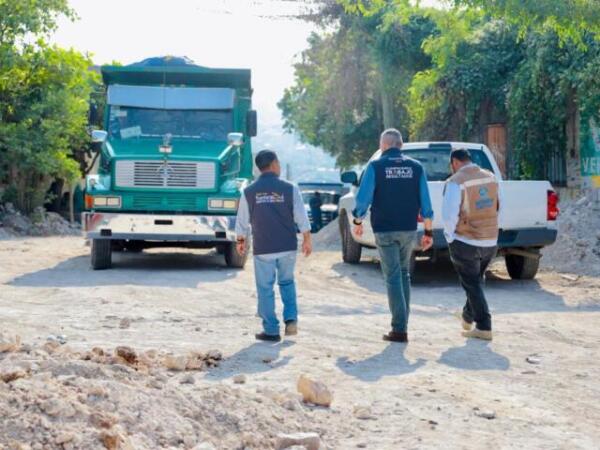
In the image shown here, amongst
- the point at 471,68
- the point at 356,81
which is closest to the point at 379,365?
the point at 471,68

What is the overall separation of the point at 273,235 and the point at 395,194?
114 centimetres

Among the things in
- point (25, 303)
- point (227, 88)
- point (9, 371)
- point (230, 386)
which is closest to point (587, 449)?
point (230, 386)

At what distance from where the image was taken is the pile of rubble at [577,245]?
16.5 metres

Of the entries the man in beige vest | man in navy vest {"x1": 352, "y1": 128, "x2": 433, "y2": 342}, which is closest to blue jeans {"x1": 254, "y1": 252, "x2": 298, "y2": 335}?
man in navy vest {"x1": 352, "y1": 128, "x2": 433, "y2": 342}

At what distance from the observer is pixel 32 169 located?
29969 mm

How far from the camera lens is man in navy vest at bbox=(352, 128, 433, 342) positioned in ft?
30.4

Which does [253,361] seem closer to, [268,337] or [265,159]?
[268,337]

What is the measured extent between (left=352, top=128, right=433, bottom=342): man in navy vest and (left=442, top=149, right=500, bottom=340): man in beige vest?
10.4 inches

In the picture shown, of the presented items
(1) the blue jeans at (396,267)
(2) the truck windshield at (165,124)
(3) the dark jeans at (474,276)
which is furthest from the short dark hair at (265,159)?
(2) the truck windshield at (165,124)

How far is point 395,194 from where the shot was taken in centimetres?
936

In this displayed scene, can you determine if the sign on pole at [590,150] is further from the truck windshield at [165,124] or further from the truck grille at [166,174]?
the truck grille at [166,174]

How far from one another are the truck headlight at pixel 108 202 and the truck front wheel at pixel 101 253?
523mm

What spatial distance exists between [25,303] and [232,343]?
11.3 ft

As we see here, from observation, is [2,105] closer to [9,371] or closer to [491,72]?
[491,72]
